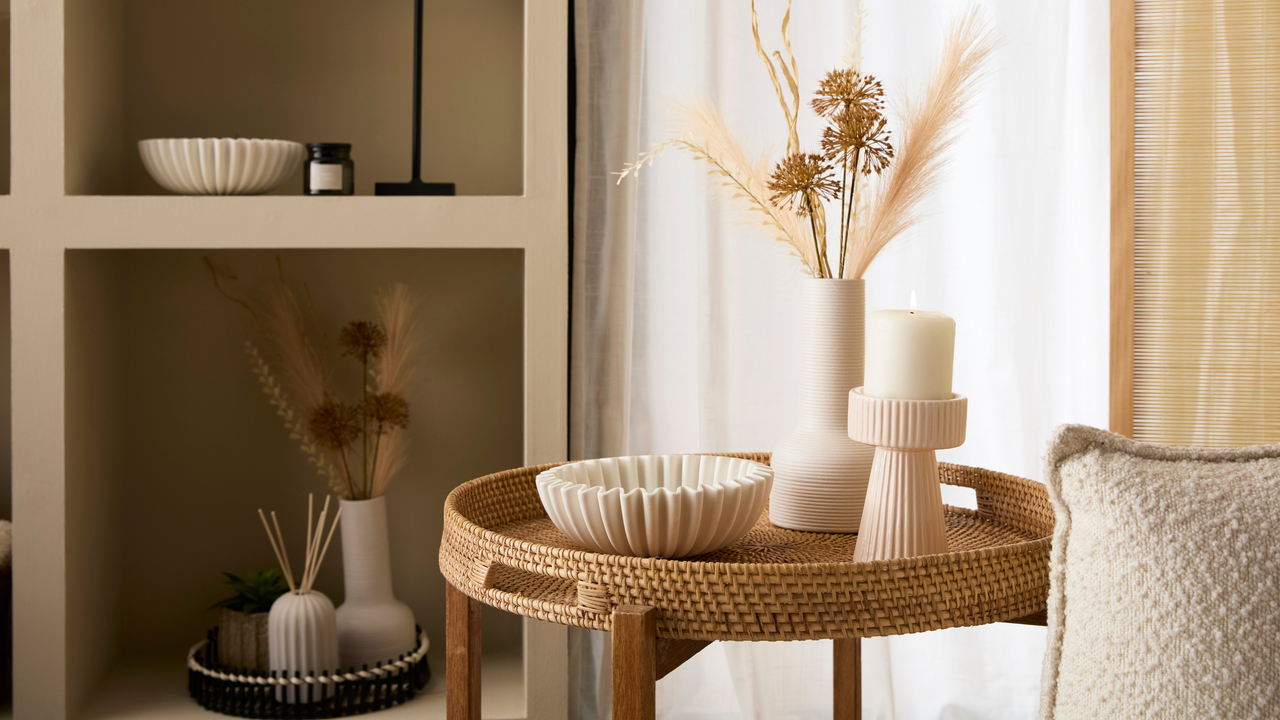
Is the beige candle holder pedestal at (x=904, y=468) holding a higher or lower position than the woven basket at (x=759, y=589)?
higher

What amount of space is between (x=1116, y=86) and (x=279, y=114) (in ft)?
4.33

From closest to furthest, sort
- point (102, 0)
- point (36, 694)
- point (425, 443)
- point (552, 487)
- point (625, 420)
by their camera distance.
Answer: point (552, 487) < point (36, 694) < point (102, 0) < point (625, 420) < point (425, 443)

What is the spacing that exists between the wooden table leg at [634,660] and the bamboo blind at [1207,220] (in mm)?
1136

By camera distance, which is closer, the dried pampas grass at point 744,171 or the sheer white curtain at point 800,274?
the dried pampas grass at point 744,171

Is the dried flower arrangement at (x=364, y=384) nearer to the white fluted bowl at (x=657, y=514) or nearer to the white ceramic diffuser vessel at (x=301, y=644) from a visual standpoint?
the white ceramic diffuser vessel at (x=301, y=644)

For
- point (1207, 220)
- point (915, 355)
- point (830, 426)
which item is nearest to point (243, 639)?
point (830, 426)

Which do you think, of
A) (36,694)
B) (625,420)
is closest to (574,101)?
(625,420)

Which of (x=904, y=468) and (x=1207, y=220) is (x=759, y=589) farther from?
(x=1207, y=220)

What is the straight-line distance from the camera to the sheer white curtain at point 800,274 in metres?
1.53

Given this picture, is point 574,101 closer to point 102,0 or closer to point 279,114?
point 279,114

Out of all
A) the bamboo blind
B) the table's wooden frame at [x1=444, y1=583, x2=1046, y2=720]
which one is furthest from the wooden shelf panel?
the bamboo blind

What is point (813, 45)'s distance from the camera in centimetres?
155

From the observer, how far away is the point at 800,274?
1.54m

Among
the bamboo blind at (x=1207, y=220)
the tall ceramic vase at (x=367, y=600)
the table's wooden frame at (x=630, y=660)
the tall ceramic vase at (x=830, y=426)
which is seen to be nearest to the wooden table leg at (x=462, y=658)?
the table's wooden frame at (x=630, y=660)
